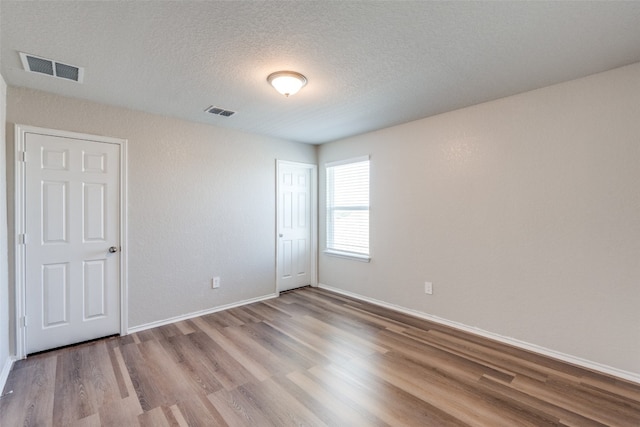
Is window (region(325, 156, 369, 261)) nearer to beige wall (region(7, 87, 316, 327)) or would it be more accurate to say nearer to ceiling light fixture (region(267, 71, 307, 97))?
beige wall (region(7, 87, 316, 327))

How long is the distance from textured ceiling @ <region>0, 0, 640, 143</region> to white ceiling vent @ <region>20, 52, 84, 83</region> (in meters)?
0.06

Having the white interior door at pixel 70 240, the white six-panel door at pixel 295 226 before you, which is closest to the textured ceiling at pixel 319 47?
the white interior door at pixel 70 240

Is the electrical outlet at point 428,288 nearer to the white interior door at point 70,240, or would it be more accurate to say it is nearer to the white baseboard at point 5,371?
the white interior door at point 70,240

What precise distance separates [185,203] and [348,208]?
2.29 metres

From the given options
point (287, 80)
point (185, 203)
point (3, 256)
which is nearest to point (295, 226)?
point (185, 203)

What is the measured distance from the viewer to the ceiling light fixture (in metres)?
2.35

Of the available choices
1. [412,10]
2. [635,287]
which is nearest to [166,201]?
[412,10]

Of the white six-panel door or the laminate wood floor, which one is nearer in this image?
the laminate wood floor

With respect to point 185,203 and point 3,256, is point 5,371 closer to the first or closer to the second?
point 3,256

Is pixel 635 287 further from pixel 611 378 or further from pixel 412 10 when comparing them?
pixel 412 10

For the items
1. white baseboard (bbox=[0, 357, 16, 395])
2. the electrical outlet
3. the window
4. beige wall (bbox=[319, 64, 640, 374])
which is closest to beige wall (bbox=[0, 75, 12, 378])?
white baseboard (bbox=[0, 357, 16, 395])

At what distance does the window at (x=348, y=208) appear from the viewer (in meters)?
4.32

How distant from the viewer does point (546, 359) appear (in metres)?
2.60

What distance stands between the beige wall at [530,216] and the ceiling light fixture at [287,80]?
5.95ft
